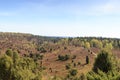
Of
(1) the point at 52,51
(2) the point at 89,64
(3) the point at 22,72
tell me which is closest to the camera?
(3) the point at 22,72

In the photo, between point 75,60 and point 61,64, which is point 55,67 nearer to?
point 61,64

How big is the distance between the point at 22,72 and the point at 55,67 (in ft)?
238

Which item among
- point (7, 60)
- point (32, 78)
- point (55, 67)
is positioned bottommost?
point (55, 67)

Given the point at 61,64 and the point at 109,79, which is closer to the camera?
the point at 109,79

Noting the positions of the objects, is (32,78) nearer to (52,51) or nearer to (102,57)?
(102,57)

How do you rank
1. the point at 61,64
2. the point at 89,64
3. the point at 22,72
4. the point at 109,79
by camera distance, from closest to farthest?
1. the point at 109,79
2. the point at 22,72
3. the point at 89,64
4. the point at 61,64

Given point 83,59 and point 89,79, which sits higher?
point 89,79

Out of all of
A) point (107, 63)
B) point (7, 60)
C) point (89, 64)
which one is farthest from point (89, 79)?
point (89, 64)

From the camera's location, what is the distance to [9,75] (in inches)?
1570

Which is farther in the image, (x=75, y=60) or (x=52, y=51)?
(x=52, y=51)

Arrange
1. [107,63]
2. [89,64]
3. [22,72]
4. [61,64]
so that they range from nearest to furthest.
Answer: [107,63] < [22,72] < [89,64] < [61,64]

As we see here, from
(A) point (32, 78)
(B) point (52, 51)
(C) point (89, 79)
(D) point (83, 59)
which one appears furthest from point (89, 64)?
(C) point (89, 79)

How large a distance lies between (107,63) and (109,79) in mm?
12631

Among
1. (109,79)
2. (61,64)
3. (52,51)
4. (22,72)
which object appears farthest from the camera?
(52,51)
